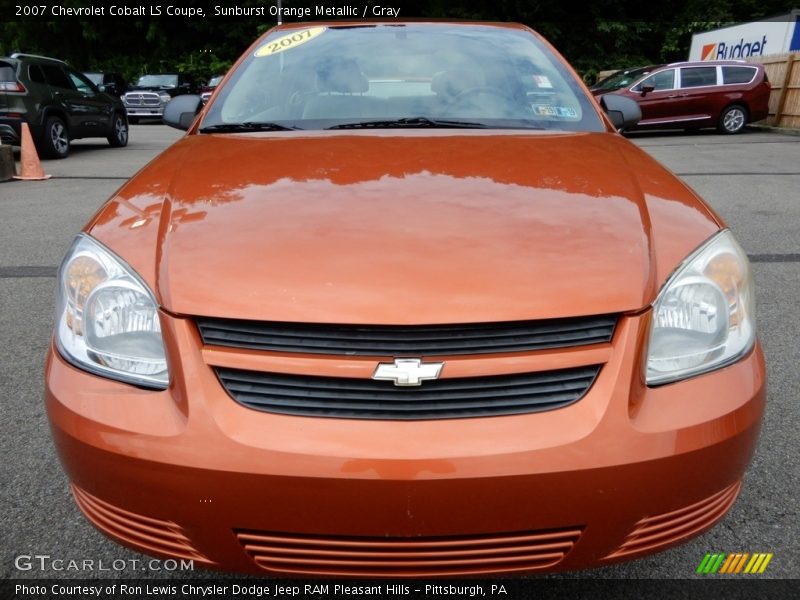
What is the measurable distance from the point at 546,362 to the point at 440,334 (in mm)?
208

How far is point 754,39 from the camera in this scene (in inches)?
709

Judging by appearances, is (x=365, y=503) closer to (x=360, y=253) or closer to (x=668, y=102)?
(x=360, y=253)

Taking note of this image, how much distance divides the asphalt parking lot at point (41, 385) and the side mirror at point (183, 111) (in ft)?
3.97

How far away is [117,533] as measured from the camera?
57.0 inches

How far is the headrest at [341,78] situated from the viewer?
2537 mm

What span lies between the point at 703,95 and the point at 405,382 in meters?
15.3

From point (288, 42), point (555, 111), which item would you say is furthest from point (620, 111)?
point (288, 42)

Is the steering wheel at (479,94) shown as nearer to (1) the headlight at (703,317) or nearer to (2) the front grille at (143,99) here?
(1) the headlight at (703,317)

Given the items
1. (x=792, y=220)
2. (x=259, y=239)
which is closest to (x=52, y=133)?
(x=792, y=220)

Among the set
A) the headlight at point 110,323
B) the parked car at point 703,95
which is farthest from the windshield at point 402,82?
the parked car at point 703,95

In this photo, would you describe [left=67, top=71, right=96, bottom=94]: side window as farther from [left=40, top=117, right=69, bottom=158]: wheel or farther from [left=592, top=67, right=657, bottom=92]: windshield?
[left=592, top=67, right=657, bottom=92]: windshield

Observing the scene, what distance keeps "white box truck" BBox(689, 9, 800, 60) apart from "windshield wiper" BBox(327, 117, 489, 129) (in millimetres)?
17294

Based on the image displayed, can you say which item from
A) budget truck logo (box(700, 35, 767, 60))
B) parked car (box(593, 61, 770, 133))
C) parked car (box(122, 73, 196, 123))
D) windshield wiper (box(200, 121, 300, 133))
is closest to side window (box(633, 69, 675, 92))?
parked car (box(593, 61, 770, 133))

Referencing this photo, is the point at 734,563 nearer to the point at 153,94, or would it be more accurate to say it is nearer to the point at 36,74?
the point at 36,74
